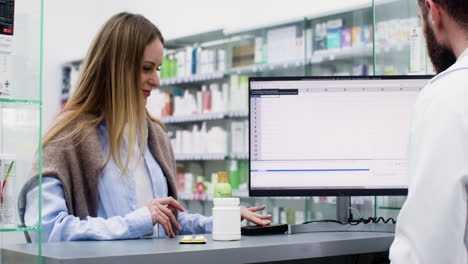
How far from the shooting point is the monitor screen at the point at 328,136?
218 cm

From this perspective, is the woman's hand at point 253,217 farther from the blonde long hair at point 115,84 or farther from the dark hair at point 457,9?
the dark hair at point 457,9

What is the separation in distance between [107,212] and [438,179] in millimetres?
1308

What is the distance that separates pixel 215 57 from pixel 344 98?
4.70 meters

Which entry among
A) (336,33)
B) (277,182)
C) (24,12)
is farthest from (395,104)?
(336,33)

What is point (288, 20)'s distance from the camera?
240 inches

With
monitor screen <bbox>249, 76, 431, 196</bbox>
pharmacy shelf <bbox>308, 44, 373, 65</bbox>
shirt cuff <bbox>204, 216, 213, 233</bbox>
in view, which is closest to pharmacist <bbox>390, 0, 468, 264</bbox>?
monitor screen <bbox>249, 76, 431, 196</bbox>

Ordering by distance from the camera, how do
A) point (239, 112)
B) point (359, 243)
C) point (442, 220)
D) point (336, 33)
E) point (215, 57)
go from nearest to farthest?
1. point (442, 220)
2. point (359, 243)
3. point (336, 33)
4. point (239, 112)
5. point (215, 57)

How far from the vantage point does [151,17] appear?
26.0 ft

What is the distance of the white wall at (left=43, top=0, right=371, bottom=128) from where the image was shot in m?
6.87

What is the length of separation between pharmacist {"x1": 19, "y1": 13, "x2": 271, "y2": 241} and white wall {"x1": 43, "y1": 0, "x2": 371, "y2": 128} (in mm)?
4072

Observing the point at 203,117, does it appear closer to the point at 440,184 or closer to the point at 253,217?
the point at 253,217

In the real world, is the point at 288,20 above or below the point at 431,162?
above

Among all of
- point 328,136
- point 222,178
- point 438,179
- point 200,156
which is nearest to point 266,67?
point 200,156

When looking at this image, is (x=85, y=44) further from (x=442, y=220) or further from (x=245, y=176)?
(x=442, y=220)
